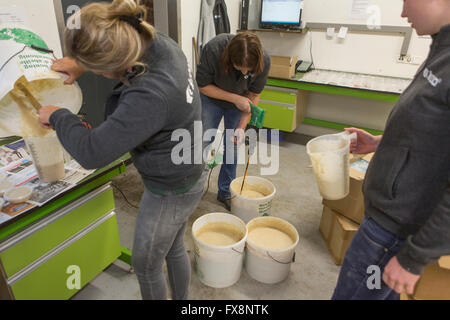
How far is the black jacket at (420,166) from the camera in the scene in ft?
2.54

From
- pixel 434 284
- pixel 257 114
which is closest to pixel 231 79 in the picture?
pixel 257 114

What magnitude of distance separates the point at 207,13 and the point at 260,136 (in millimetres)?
1517

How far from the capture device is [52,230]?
127 centimetres

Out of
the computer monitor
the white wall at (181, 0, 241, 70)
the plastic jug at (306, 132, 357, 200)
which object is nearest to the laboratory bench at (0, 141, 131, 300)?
the plastic jug at (306, 132, 357, 200)

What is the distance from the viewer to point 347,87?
2.95m

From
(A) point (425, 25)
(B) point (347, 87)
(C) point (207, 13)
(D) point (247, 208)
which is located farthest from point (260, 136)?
(A) point (425, 25)

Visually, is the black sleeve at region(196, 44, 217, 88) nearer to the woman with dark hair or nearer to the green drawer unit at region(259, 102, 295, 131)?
the woman with dark hair

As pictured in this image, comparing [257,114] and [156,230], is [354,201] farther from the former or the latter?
[156,230]

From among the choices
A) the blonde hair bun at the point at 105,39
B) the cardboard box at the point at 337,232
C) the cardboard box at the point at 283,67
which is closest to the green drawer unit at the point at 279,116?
the cardboard box at the point at 283,67

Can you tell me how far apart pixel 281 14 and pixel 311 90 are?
0.95m

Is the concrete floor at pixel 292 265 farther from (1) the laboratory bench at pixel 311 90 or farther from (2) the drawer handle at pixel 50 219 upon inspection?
(1) the laboratory bench at pixel 311 90

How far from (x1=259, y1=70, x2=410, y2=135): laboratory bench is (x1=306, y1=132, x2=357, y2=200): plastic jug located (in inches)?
70.1

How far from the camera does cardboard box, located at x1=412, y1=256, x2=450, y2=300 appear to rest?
149 cm

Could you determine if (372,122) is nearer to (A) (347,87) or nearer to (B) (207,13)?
(A) (347,87)
